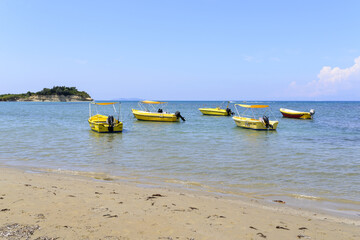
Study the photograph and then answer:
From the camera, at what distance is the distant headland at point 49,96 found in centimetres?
18238

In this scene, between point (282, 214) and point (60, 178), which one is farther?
point (60, 178)

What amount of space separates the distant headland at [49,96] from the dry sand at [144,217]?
192 meters

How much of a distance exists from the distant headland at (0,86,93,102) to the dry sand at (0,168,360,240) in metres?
192

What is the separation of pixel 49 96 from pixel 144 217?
196155 mm

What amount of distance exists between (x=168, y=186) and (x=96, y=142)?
11685 mm

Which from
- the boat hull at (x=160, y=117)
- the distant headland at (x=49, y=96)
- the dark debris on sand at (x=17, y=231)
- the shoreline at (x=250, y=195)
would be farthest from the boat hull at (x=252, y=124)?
the distant headland at (x=49, y=96)

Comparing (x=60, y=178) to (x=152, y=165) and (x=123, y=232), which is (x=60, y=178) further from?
(x=123, y=232)

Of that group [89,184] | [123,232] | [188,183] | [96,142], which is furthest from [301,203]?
[96,142]

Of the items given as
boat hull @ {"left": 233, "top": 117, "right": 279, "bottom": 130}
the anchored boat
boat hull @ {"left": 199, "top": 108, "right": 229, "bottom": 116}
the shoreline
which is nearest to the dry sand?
the shoreline

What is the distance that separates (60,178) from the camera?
950cm

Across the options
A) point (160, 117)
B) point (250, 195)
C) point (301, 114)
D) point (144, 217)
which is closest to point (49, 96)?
point (160, 117)

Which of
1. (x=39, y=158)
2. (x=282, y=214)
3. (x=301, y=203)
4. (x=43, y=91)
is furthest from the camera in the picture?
(x=43, y=91)

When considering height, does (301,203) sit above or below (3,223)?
below

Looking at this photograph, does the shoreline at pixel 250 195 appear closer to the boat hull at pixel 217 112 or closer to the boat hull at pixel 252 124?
the boat hull at pixel 252 124
